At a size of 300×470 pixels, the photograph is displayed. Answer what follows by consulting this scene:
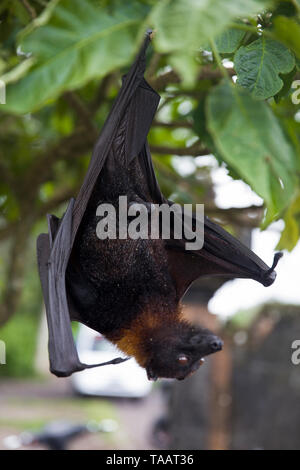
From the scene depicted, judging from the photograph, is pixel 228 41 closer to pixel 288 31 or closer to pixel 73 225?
pixel 288 31

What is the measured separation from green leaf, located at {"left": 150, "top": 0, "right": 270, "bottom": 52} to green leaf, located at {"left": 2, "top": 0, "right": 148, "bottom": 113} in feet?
0.39

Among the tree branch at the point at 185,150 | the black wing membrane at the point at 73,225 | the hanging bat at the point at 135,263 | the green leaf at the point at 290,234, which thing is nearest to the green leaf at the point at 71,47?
the black wing membrane at the point at 73,225

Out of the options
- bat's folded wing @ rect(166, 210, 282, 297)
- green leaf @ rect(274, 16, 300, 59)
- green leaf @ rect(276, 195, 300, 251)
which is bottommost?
bat's folded wing @ rect(166, 210, 282, 297)

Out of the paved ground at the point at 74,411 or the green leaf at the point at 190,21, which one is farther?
the paved ground at the point at 74,411

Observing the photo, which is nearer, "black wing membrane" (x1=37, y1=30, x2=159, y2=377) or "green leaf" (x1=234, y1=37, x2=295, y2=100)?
"green leaf" (x1=234, y1=37, x2=295, y2=100)

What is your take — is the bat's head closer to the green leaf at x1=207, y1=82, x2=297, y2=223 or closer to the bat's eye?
the bat's eye

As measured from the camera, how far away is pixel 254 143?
126 cm

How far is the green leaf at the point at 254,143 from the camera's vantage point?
4.02 feet

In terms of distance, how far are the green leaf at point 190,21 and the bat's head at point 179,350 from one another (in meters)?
2.07

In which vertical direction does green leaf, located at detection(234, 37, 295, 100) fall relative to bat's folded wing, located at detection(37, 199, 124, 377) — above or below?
above

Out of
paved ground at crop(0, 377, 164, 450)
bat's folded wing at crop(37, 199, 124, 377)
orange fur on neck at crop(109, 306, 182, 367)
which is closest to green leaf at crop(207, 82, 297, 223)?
bat's folded wing at crop(37, 199, 124, 377)

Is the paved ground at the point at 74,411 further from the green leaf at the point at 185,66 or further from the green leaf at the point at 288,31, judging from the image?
the green leaf at the point at 185,66

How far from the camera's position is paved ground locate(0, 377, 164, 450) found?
14.0 meters
